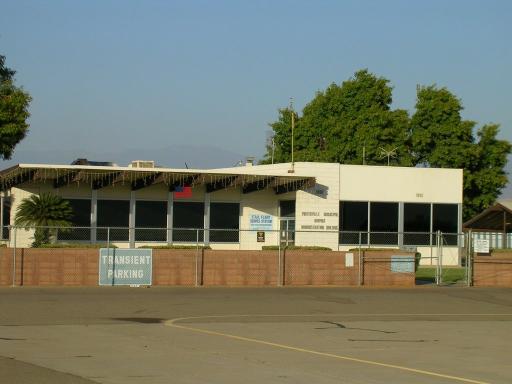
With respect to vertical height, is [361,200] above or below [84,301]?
above

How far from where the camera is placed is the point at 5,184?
37844mm

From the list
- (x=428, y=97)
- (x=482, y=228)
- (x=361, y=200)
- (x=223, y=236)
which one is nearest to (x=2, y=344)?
(x=223, y=236)

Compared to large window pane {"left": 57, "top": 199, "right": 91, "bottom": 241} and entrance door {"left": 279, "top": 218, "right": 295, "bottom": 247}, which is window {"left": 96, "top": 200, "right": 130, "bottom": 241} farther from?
entrance door {"left": 279, "top": 218, "right": 295, "bottom": 247}

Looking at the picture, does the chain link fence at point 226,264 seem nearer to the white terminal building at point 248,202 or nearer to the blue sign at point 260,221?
the white terminal building at point 248,202

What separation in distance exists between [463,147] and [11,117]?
38.5m

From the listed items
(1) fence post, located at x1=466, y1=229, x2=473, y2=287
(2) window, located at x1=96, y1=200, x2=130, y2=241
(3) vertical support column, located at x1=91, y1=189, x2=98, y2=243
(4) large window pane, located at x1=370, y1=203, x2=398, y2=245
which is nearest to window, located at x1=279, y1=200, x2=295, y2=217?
(4) large window pane, located at x1=370, y1=203, x2=398, y2=245

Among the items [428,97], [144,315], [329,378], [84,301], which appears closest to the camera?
[329,378]

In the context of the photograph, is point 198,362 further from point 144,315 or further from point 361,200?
point 361,200

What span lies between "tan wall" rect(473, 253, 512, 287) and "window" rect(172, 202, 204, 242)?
1257cm

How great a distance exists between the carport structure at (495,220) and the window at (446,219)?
10786mm

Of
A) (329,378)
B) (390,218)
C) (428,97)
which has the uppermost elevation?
(428,97)

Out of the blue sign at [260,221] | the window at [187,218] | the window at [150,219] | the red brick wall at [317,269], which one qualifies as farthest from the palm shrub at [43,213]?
the blue sign at [260,221]

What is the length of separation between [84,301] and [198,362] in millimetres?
12333

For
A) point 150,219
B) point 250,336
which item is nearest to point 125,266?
point 150,219
